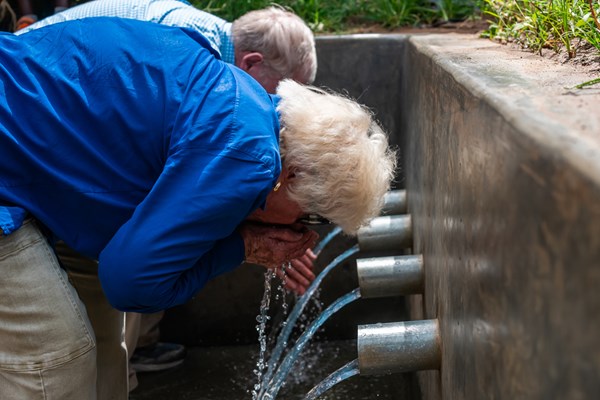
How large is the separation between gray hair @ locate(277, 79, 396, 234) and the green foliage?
612mm

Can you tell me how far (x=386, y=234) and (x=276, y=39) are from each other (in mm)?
950

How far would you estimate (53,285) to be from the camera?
7.09 feet

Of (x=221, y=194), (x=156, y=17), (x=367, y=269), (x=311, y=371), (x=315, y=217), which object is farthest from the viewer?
(x=311, y=371)

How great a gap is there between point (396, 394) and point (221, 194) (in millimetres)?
2336

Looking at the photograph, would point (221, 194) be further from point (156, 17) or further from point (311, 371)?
point (311, 371)

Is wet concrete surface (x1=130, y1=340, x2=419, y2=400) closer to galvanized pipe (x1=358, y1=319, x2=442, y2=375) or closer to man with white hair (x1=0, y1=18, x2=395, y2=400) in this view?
galvanized pipe (x1=358, y1=319, x2=442, y2=375)

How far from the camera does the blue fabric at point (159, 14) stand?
3.53 m

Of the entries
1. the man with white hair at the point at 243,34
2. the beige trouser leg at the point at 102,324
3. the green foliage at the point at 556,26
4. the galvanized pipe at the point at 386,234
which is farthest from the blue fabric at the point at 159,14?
the beige trouser leg at the point at 102,324

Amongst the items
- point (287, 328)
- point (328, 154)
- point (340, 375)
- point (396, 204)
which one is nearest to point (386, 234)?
point (396, 204)

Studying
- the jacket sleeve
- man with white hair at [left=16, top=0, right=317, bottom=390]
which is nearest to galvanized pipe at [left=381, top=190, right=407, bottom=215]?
man with white hair at [left=16, top=0, right=317, bottom=390]

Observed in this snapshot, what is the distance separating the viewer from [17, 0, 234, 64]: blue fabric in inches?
139

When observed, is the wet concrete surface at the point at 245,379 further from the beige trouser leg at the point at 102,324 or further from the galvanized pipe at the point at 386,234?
the beige trouser leg at the point at 102,324

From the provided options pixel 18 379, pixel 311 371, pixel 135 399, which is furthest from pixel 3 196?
pixel 311 371

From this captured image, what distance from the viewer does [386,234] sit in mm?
3463
